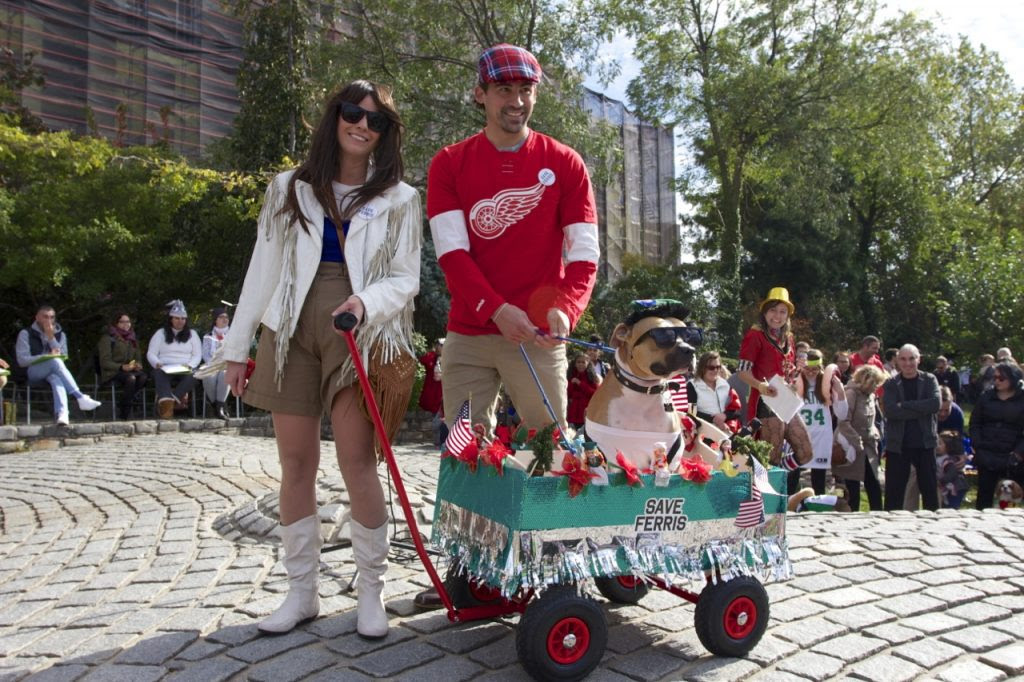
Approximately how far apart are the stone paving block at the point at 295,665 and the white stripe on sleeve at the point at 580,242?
1.77m

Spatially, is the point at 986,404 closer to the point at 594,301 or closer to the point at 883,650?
the point at 883,650

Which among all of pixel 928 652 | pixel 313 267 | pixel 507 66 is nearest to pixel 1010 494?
pixel 928 652

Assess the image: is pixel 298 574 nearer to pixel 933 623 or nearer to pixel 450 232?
pixel 450 232

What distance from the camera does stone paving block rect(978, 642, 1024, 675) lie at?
130 inches

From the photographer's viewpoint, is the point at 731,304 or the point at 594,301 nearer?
the point at 594,301

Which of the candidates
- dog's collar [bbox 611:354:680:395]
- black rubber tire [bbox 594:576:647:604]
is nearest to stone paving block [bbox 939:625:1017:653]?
black rubber tire [bbox 594:576:647:604]

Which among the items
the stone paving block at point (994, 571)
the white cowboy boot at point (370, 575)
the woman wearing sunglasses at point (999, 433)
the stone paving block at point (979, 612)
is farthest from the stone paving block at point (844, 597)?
the woman wearing sunglasses at point (999, 433)

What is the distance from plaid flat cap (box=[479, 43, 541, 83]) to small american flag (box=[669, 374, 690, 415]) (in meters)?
1.37

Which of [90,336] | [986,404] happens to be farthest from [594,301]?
[986,404]

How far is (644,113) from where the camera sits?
928 inches

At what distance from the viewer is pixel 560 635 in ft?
9.39

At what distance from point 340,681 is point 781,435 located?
551 centimetres

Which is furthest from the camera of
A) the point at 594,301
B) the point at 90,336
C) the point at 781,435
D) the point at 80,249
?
the point at 594,301

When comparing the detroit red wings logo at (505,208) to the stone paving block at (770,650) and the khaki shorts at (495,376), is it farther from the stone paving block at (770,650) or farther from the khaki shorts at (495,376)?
the stone paving block at (770,650)
